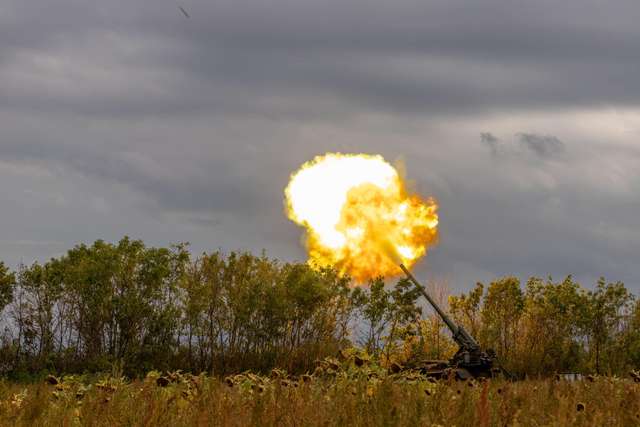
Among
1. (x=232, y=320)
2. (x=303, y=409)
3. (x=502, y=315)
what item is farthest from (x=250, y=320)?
(x=303, y=409)

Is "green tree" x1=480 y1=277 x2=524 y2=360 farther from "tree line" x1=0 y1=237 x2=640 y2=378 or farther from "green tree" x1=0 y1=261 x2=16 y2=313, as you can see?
"green tree" x1=0 y1=261 x2=16 y2=313

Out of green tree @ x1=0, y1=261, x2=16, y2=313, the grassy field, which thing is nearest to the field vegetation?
green tree @ x1=0, y1=261, x2=16, y2=313

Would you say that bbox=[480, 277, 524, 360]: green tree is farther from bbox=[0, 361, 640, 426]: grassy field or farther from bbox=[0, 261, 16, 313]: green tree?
bbox=[0, 361, 640, 426]: grassy field

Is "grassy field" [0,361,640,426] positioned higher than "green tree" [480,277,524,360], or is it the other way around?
"green tree" [480,277,524,360]

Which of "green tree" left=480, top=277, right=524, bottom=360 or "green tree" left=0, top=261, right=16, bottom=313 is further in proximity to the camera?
"green tree" left=480, top=277, right=524, bottom=360

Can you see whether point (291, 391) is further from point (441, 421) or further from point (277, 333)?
point (277, 333)

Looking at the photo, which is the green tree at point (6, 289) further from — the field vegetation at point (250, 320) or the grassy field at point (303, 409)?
the grassy field at point (303, 409)

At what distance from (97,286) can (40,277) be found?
134 centimetres

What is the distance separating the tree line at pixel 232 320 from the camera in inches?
853

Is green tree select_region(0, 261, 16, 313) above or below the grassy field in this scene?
above

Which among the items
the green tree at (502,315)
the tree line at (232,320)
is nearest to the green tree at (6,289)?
the tree line at (232,320)

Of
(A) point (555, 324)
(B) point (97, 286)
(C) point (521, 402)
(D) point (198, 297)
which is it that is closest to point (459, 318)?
(A) point (555, 324)

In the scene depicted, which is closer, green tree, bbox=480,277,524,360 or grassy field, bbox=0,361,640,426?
grassy field, bbox=0,361,640,426

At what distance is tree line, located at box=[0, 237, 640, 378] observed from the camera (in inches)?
853
